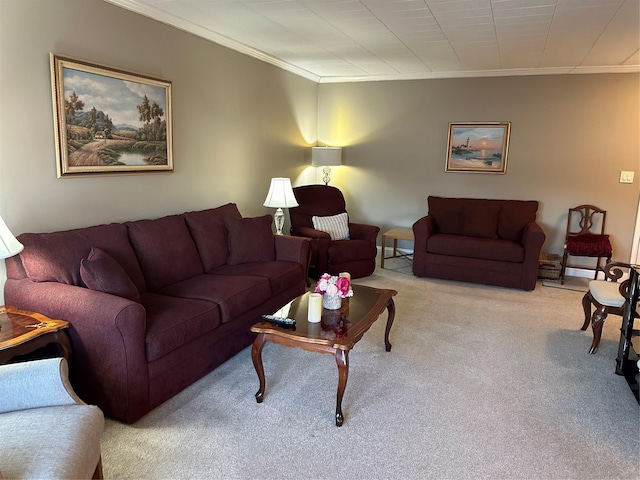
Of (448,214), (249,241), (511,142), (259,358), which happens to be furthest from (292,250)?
(511,142)

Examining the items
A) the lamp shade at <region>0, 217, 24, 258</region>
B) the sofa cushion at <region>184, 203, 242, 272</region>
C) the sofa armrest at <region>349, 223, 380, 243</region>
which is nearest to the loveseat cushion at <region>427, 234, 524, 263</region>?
the sofa armrest at <region>349, 223, 380, 243</region>

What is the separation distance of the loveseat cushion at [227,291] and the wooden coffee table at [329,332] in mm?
371

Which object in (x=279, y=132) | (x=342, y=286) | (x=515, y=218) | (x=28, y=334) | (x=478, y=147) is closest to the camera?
(x=28, y=334)

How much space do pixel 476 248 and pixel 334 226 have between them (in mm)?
1573

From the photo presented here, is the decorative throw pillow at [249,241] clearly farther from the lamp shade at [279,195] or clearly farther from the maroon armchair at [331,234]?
the maroon armchair at [331,234]

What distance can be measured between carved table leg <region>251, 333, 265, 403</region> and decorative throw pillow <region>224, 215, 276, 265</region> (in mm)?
1352

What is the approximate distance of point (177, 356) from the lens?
8.22 ft

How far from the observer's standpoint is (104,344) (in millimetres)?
2209

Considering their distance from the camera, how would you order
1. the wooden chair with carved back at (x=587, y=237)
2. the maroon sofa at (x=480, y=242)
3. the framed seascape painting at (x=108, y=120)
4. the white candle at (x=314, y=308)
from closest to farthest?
the white candle at (x=314, y=308)
the framed seascape painting at (x=108, y=120)
the maroon sofa at (x=480, y=242)
the wooden chair with carved back at (x=587, y=237)

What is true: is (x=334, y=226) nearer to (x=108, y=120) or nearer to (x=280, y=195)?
(x=280, y=195)

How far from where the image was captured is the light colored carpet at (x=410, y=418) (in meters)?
2.03

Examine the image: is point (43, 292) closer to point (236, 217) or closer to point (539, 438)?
point (236, 217)

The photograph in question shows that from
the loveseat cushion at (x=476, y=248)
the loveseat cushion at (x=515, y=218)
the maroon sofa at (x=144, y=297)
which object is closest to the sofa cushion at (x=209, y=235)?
the maroon sofa at (x=144, y=297)

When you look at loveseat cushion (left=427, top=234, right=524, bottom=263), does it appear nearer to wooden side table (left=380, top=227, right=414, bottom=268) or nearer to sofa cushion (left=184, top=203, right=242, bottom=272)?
wooden side table (left=380, top=227, right=414, bottom=268)
